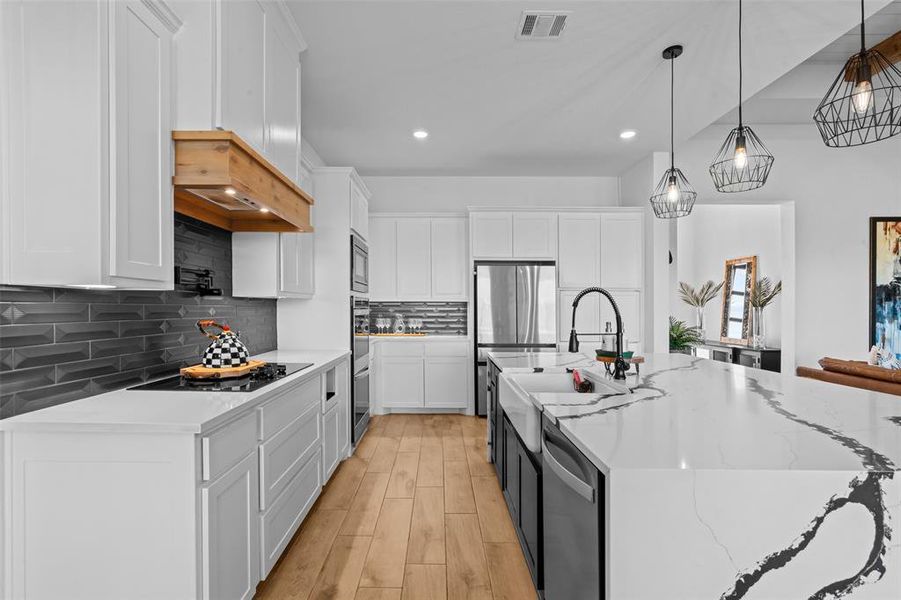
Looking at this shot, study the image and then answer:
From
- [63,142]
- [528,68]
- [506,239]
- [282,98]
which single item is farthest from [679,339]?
[63,142]

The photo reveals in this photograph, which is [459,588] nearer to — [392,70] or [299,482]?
[299,482]

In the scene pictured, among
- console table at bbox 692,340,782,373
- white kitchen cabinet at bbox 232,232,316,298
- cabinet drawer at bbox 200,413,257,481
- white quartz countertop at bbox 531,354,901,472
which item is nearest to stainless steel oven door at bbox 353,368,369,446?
white kitchen cabinet at bbox 232,232,316,298

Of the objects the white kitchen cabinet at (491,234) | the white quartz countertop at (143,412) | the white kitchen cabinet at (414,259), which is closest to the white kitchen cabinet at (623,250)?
the white kitchen cabinet at (491,234)

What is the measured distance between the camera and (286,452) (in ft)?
7.32

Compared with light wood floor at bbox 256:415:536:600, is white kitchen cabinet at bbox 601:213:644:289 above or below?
above

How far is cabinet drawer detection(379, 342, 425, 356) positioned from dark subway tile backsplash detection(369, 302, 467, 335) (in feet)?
1.66

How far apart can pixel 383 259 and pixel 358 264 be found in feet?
4.21

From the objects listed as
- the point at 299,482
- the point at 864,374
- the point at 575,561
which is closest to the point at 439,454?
the point at 299,482

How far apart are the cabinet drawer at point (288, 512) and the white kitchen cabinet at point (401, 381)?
7.62ft

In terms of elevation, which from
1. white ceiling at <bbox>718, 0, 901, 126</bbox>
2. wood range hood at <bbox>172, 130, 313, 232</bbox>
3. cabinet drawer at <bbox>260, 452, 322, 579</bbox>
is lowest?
cabinet drawer at <bbox>260, 452, 322, 579</bbox>

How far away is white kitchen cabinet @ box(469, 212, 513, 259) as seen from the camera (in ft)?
17.1

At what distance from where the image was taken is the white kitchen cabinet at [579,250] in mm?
5195

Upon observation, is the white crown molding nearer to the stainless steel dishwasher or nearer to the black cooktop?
the black cooktop

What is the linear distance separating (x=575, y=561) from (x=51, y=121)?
6.72 ft
